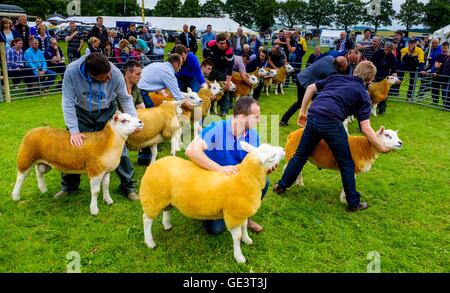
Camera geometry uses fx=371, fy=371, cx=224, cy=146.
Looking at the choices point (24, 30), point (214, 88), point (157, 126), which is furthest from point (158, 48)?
point (157, 126)


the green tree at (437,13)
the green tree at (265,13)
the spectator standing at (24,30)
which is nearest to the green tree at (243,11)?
the green tree at (265,13)

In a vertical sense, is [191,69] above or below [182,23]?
below

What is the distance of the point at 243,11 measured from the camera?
324ft

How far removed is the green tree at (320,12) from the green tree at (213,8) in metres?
27.2

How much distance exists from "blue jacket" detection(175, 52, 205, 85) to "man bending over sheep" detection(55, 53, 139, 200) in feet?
10.9

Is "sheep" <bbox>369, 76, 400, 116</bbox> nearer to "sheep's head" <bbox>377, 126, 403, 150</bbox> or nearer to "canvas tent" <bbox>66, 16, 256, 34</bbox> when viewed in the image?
"sheep's head" <bbox>377, 126, 403, 150</bbox>

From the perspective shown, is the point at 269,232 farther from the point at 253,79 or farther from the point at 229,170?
the point at 253,79

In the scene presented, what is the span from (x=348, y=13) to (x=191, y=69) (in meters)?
107

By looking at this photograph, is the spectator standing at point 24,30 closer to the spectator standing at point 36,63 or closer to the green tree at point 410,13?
the spectator standing at point 36,63

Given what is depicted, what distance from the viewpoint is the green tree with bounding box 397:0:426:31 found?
93688 mm

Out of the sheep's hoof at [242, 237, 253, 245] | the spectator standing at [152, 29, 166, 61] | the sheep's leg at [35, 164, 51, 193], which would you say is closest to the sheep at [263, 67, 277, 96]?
the spectator standing at [152, 29, 166, 61]
